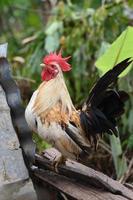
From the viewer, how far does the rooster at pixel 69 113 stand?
1527 millimetres

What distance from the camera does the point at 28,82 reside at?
3.46 m

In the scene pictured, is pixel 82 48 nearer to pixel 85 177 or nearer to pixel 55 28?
pixel 55 28

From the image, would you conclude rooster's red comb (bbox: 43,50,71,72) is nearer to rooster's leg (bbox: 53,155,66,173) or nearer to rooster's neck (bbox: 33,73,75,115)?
rooster's neck (bbox: 33,73,75,115)

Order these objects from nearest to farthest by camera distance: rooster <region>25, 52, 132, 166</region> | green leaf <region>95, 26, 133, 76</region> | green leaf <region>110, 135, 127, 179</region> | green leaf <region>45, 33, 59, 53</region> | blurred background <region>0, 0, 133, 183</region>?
rooster <region>25, 52, 132, 166</region> → green leaf <region>95, 26, 133, 76</region> → green leaf <region>110, 135, 127, 179</region> → blurred background <region>0, 0, 133, 183</region> → green leaf <region>45, 33, 59, 53</region>

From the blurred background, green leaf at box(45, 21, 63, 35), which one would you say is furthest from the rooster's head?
green leaf at box(45, 21, 63, 35)

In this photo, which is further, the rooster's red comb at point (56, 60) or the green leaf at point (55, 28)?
the green leaf at point (55, 28)

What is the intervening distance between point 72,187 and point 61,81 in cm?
35

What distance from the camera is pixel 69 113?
5.20 feet

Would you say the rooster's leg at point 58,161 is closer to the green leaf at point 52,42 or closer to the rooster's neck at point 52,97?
the rooster's neck at point 52,97

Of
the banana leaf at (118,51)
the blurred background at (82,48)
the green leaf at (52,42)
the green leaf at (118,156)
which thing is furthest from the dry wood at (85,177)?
the green leaf at (52,42)

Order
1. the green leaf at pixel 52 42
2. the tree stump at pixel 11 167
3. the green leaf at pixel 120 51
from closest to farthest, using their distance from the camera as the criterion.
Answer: the tree stump at pixel 11 167 → the green leaf at pixel 120 51 → the green leaf at pixel 52 42

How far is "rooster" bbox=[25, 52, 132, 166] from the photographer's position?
153 cm

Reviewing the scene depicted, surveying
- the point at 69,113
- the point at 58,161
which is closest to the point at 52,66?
the point at 69,113

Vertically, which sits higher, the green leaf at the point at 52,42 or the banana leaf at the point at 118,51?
the green leaf at the point at 52,42
